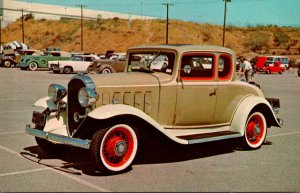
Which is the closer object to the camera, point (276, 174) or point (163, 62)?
point (276, 174)

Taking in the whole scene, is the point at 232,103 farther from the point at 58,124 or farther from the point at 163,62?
the point at 58,124

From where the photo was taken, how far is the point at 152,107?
632 cm

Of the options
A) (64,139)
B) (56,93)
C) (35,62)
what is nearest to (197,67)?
(56,93)

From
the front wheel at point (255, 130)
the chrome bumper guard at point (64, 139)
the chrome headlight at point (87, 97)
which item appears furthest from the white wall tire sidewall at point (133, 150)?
the front wheel at point (255, 130)

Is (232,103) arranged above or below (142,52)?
below

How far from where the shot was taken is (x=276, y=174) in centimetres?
578

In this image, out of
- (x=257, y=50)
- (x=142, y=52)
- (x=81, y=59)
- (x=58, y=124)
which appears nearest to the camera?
(x=58, y=124)

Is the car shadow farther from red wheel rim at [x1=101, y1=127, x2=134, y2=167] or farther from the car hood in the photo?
the car hood

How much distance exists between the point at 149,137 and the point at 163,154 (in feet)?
1.61

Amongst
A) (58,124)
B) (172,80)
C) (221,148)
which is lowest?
(221,148)

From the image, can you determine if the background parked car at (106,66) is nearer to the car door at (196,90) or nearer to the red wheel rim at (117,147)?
the car door at (196,90)

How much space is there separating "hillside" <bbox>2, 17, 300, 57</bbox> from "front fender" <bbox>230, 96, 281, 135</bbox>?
2405 inches

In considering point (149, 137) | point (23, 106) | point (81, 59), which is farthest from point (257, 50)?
point (149, 137)

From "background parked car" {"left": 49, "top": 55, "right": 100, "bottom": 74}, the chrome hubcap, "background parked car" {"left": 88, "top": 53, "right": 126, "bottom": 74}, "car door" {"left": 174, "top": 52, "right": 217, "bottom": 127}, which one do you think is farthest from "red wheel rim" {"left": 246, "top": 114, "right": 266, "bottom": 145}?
"background parked car" {"left": 49, "top": 55, "right": 100, "bottom": 74}
